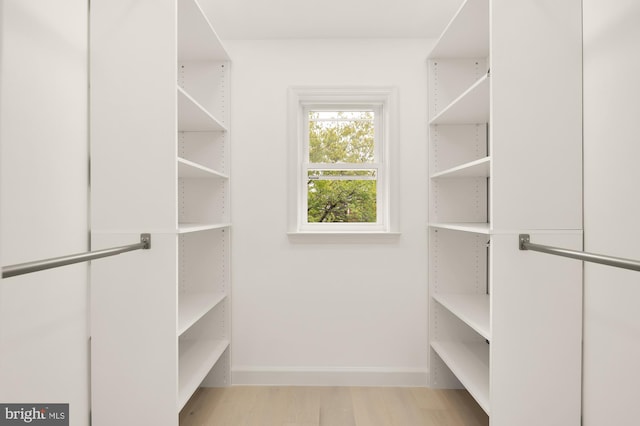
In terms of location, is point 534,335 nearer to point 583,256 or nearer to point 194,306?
point 583,256

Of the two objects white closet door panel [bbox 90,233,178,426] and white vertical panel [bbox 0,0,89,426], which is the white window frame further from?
white vertical panel [bbox 0,0,89,426]

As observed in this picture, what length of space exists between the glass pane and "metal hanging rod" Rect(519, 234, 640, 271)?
1387 millimetres

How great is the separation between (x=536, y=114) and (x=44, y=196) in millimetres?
2006

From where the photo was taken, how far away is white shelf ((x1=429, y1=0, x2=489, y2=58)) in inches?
76.5

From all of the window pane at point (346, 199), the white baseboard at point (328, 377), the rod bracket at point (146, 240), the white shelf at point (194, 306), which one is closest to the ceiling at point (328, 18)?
the window pane at point (346, 199)

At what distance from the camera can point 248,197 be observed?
2.60 m

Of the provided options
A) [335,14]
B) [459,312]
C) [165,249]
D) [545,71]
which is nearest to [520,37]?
[545,71]

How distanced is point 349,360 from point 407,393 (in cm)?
43

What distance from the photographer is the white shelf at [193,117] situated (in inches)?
74.3

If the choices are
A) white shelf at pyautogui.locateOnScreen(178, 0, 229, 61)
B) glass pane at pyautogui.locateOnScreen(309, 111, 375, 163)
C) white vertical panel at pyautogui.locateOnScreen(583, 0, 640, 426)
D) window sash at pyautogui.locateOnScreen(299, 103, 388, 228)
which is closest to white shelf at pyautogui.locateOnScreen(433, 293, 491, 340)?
white vertical panel at pyautogui.locateOnScreen(583, 0, 640, 426)

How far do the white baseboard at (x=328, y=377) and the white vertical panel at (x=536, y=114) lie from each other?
145 cm

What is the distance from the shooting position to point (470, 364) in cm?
217

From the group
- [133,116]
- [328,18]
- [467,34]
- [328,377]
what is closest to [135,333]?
[133,116]

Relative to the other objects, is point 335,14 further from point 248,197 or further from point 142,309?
point 142,309
